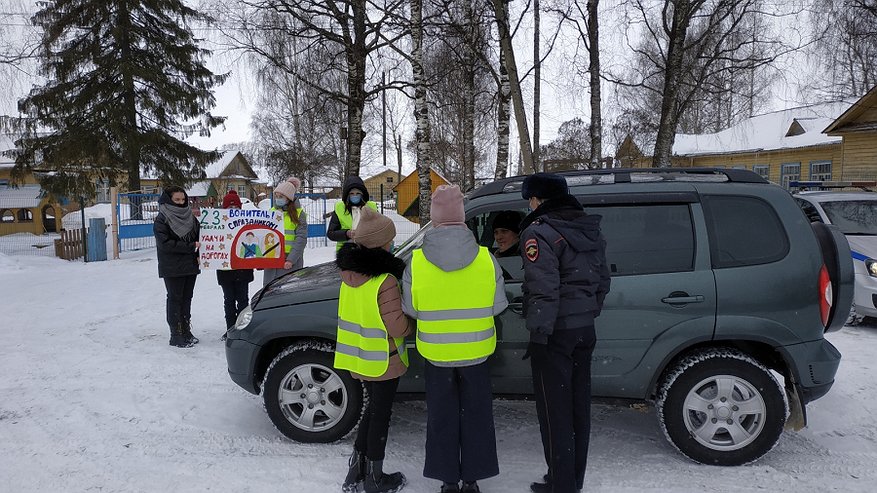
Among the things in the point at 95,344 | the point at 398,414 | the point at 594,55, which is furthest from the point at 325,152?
the point at 398,414

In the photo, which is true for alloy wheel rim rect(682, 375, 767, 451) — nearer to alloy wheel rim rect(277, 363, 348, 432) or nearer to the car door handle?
the car door handle

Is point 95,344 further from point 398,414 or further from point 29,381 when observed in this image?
point 398,414

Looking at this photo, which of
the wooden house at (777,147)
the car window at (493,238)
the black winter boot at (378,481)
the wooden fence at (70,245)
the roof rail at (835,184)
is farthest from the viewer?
the wooden house at (777,147)

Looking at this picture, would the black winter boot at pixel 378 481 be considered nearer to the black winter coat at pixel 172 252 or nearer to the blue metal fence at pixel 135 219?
the black winter coat at pixel 172 252

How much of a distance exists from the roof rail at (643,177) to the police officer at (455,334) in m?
0.95

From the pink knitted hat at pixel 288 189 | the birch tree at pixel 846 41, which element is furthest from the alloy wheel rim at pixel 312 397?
the birch tree at pixel 846 41

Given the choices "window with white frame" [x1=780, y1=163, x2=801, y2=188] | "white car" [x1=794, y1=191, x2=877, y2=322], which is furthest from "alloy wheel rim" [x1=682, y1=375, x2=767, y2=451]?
"window with white frame" [x1=780, y1=163, x2=801, y2=188]

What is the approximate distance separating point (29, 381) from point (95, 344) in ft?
4.20

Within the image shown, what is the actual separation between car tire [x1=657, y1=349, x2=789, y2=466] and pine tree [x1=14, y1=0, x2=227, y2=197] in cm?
2189

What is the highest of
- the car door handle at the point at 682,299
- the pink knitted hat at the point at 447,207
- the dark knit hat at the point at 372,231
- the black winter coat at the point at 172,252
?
the pink knitted hat at the point at 447,207

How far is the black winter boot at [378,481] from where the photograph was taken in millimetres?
3197

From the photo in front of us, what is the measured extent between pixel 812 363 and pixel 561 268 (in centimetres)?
183

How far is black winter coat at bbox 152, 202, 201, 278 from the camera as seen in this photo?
6078 mm

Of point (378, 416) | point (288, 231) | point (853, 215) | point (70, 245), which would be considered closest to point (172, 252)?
point (288, 231)
